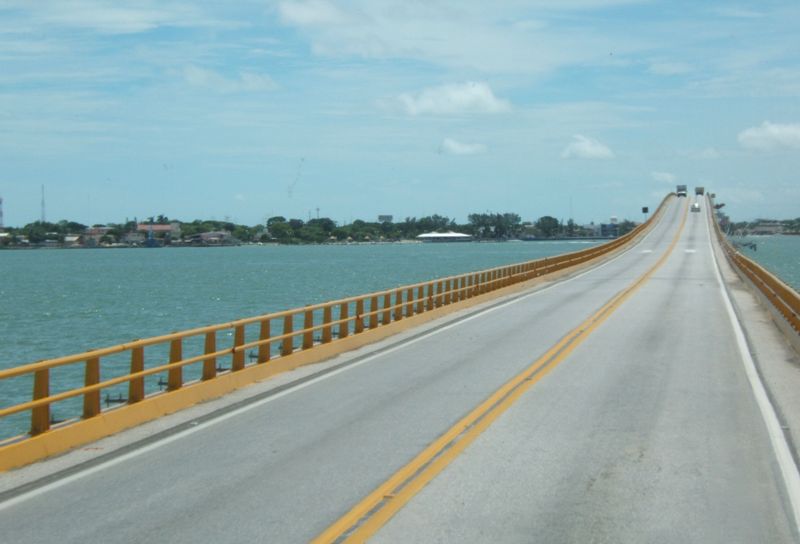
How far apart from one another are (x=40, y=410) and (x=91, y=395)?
108cm

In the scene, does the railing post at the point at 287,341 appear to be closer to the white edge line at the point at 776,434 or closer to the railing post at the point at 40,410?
the railing post at the point at 40,410

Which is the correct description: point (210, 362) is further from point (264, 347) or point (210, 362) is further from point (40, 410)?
point (40, 410)

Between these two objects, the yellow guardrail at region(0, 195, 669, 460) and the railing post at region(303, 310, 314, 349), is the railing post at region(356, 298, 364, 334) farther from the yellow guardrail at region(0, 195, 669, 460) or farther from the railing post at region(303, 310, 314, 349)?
the railing post at region(303, 310, 314, 349)

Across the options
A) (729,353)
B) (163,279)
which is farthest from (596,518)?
(163,279)

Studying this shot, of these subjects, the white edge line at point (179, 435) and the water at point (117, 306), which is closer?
the white edge line at point (179, 435)

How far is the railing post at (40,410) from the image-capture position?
12367mm

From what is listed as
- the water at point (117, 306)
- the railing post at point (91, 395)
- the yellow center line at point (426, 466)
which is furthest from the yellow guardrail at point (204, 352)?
the water at point (117, 306)

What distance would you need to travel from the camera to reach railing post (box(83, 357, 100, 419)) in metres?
13.4

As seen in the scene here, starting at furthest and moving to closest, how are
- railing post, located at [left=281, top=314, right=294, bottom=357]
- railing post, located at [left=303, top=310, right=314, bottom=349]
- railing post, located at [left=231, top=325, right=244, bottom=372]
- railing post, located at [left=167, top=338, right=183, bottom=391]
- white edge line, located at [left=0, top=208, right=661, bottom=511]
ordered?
railing post, located at [left=303, top=310, right=314, bottom=349]
railing post, located at [left=281, top=314, right=294, bottom=357]
railing post, located at [left=231, top=325, right=244, bottom=372]
railing post, located at [left=167, top=338, right=183, bottom=391]
white edge line, located at [left=0, top=208, right=661, bottom=511]

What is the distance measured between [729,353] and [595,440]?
10393 millimetres

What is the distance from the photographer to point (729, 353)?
22.5 m

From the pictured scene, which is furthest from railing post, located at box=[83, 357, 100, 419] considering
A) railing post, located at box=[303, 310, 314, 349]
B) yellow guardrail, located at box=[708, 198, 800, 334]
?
yellow guardrail, located at box=[708, 198, 800, 334]

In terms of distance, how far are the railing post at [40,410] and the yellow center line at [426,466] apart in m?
4.04

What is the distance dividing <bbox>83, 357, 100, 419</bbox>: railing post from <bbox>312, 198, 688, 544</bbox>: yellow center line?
4014 mm
